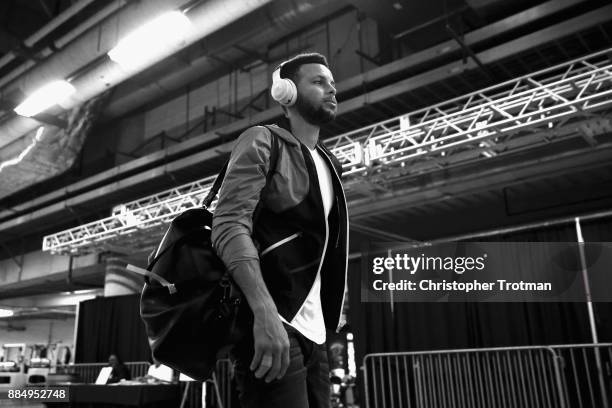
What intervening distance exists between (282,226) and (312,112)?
0.39 m

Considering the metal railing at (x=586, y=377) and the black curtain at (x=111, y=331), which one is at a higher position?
the black curtain at (x=111, y=331)

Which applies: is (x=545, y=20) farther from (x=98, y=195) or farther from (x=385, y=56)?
(x=98, y=195)

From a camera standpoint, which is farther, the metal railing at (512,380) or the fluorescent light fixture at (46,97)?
the fluorescent light fixture at (46,97)

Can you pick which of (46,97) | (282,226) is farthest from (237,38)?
(282,226)

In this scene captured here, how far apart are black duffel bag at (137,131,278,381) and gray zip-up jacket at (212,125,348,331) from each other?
50 millimetres

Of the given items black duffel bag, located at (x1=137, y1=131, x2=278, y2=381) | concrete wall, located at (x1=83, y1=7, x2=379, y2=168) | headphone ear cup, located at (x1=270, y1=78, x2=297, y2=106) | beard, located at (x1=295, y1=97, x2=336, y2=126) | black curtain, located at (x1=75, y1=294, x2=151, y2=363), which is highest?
concrete wall, located at (x1=83, y1=7, x2=379, y2=168)

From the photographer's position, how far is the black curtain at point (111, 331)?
46.6ft

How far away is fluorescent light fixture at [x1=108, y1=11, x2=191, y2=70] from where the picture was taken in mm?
7988

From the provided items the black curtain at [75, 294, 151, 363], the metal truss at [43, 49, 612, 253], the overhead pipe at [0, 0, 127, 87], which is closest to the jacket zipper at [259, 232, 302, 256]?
the metal truss at [43, 49, 612, 253]

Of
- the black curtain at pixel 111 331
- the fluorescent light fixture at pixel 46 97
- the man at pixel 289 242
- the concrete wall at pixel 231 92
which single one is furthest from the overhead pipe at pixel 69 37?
the man at pixel 289 242

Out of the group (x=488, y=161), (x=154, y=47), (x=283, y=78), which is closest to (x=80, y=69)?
(x=154, y=47)

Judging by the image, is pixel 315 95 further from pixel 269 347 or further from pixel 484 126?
pixel 484 126

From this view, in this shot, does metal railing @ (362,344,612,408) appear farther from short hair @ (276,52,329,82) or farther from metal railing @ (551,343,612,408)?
short hair @ (276,52,329,82)

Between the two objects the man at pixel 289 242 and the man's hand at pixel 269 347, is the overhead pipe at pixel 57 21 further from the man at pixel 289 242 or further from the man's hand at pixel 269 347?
the man's hand at pixel 269 347
